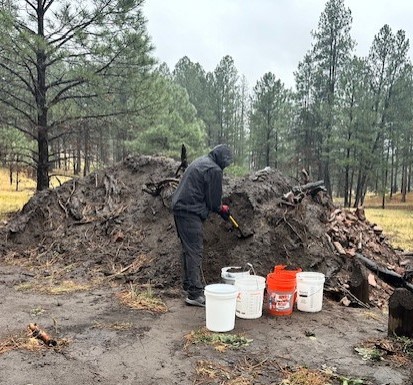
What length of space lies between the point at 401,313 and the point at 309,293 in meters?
1.07

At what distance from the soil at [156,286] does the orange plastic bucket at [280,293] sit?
108 mm

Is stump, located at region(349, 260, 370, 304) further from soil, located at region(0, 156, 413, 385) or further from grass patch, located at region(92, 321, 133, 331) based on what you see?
grass patch, located at region(92, 321, 133, 331)

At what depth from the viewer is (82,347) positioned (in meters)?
3.75

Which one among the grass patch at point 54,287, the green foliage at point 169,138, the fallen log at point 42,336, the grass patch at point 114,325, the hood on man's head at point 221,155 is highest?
the green foliage at point 169,138

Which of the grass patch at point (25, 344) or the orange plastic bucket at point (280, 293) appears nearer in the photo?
the grass patch at point (25, 344)

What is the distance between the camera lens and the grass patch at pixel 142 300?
16.2 feet

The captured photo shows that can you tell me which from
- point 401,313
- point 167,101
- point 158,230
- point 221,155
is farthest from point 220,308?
point 167,101

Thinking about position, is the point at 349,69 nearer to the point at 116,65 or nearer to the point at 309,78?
the point at 309,78

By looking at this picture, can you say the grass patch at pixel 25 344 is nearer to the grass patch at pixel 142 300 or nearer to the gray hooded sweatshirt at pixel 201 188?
the grass patch at pixel 142 300

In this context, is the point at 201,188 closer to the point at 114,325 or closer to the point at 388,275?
the point at 114,325

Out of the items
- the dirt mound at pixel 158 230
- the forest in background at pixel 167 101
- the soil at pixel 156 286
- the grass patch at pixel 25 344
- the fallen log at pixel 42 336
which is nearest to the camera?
the soil at pixel 156 286

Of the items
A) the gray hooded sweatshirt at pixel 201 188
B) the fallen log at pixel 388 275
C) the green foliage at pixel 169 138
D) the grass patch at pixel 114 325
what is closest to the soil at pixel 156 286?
the grass patch at pixel 114 325

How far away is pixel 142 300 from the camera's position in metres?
5.14

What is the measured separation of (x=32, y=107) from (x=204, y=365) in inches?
393
